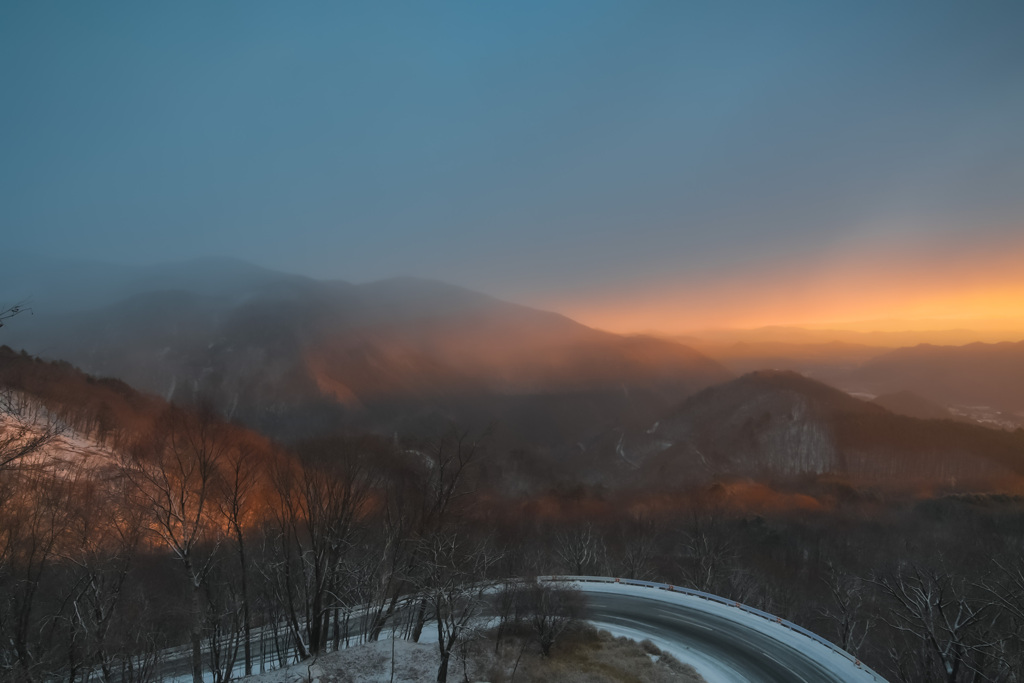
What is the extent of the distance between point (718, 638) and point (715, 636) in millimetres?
246

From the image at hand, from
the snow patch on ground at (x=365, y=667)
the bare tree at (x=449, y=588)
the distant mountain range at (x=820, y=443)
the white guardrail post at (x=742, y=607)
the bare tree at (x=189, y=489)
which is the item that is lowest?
the distant mountain range at (x=820, y=443)

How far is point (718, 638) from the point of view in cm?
2736

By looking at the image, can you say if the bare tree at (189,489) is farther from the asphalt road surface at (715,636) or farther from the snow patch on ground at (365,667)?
the asphalt road surface at (715,636)

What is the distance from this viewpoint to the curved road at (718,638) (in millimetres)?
23917

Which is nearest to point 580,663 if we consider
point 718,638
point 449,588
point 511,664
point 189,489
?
point 511,664

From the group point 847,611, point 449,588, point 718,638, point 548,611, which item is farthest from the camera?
point 847,611

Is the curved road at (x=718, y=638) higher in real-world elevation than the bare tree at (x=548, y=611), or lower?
lower

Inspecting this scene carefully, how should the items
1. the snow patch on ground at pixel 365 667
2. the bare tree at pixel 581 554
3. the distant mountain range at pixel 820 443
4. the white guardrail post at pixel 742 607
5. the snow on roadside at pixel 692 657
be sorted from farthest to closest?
the distant mountain range at pixel 820 443 → the bare tree at pixel 581 554 → the white guardrail post at pixel 742 607 → the snow on roadside at pixel 692 657 → the snow patch on ground at pixel 365 667

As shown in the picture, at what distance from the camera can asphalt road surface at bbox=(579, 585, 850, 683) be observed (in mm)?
24031

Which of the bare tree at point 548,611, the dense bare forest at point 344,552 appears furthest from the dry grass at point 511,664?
the dense bare forest at point 344,552

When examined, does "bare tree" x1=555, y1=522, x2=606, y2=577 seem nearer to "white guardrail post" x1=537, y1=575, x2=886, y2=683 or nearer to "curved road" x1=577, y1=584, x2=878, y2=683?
"white guardrail post" x1=537, y1=575, x2=886, y2=683

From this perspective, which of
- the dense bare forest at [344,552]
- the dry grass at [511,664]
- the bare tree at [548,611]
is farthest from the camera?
the bare tree at [548,611]

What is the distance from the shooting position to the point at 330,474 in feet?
87.7

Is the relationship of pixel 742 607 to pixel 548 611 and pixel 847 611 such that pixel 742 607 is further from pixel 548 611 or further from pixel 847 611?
pixel 548 611
